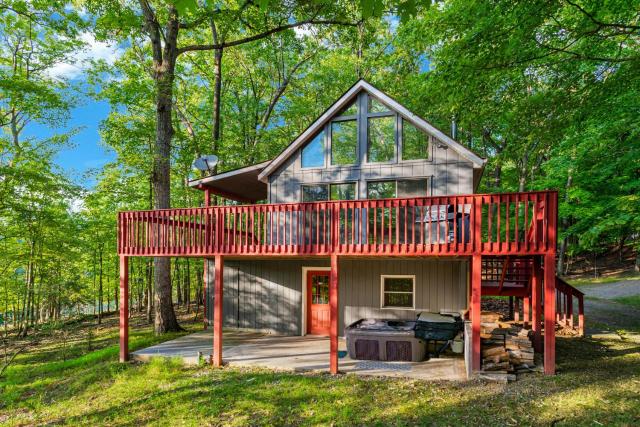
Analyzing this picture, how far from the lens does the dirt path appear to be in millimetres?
11359

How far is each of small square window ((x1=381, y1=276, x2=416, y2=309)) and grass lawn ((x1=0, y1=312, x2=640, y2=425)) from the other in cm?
368

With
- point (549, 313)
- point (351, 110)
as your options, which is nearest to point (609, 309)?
point (549, 313)

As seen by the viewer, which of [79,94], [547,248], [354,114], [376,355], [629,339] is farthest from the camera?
[79,94]

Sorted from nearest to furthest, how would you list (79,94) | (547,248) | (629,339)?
(547,248) < (629,339) < (79,94)

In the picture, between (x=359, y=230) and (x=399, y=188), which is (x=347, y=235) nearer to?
(x=359, y=230)

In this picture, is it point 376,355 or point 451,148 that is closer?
point 376,355

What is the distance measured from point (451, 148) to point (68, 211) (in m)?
16.1

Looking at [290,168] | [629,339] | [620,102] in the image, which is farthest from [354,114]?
[629,339]

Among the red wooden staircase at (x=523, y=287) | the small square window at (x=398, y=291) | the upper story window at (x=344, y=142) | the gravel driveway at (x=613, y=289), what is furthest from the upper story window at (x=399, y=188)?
the gravel driveway at (x=613, y=289)

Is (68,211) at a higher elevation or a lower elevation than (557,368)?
higher

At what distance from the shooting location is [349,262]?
11.1 metres

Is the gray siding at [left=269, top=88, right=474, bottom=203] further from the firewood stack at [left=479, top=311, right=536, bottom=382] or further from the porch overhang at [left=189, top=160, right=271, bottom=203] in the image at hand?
the firewood stack at [left=479, top=311, right=536, bottom=382]

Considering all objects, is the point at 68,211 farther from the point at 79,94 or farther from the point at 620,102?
the point at 620,102

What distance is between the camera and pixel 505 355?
7086mm
